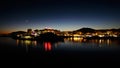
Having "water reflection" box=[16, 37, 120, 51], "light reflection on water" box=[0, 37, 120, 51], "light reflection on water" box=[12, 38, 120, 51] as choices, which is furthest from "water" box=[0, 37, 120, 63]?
"light reflection on water" box=[12, 38, 120, 51]

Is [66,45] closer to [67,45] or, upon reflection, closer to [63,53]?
[67,45]

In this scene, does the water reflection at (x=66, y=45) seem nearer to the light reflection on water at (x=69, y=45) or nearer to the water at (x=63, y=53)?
the light reflection on water at (x=69, y=45)

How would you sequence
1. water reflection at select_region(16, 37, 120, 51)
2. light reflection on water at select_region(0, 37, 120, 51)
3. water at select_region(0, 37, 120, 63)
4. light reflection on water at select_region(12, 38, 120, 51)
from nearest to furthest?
1. water at select_region(0, 37, 120, 63)
2. light reflection on water at select_region(0, 37, 120, 51)
3. water reflection at select_region(16, 37, 120, 51)
4. light reflection on water at select_region(12, 38, 120, 51)

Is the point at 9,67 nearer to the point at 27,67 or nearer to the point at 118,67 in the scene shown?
the point at 27,67

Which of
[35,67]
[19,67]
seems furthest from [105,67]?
[19,67]

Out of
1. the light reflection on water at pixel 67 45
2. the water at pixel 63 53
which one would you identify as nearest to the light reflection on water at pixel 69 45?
the light reflection on water at pixel 67 45

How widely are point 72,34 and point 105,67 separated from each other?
152 m

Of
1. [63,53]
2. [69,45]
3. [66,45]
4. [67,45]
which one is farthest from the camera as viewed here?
[66,45]

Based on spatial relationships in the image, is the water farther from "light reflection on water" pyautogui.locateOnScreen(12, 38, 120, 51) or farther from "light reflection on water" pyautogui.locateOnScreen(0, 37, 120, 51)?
"light reflection on water" pyautogui.locateOnScreen(12, 38, 120, 51)

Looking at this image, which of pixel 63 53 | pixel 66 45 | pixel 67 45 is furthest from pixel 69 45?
pixel 63 53

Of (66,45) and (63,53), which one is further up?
(63,53)

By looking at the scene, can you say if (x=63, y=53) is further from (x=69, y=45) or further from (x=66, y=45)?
(x=66, y=45)

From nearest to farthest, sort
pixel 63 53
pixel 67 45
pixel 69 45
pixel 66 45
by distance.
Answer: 1. pixel 63 53
2. pixel 69 45
3. pixel 67 45
4. pixel 66 45

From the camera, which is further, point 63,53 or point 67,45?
point 67,45
